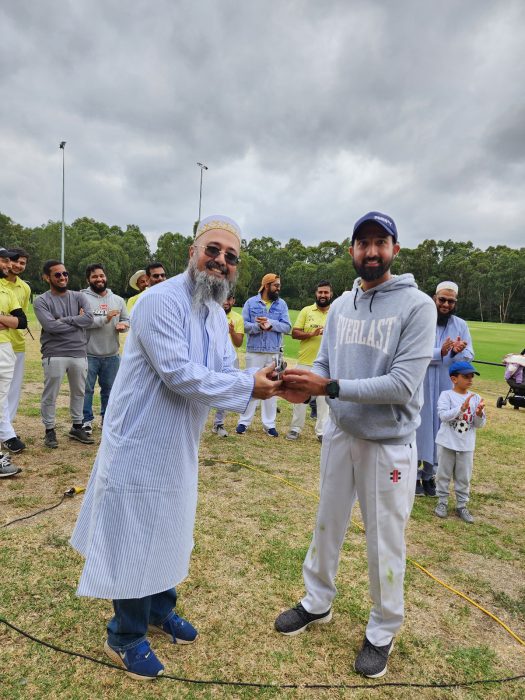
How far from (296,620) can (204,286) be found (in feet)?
7.19

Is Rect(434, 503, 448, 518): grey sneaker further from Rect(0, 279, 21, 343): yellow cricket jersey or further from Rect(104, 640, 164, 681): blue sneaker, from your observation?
Rect(0, 279, 21, 343): yellow cricket jersey

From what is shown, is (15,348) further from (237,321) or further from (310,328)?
(310,328)

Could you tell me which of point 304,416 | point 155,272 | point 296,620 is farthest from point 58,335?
point 296,620

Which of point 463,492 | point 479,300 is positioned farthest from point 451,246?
point 463,492

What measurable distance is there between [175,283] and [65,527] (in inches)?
110

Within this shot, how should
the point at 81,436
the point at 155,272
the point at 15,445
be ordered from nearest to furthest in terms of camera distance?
the point at 15,445 → the point at 81,436 → the point at 155,272

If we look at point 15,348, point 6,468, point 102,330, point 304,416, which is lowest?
point 6,468

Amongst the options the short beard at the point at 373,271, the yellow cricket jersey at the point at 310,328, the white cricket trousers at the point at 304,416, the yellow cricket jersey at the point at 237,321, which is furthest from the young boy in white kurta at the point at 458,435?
the yellow cricket jersey at the point at 237,321

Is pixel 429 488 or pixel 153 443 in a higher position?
pixel 153 443

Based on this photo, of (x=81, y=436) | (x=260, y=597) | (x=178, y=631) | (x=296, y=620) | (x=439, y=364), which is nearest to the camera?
(x=178, y=631)

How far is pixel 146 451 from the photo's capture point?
2.08m

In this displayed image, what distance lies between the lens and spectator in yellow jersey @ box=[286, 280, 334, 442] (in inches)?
272

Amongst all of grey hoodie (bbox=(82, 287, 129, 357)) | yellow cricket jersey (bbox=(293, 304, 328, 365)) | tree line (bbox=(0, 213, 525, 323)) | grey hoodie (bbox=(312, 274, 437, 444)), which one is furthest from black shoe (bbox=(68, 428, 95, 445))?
tree line (bbox=(0, 213, 525, 323))

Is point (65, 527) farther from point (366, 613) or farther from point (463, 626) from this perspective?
point (463, 626)
